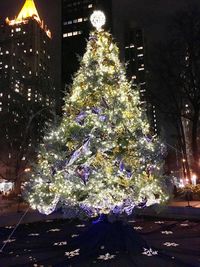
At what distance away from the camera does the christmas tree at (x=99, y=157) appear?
28.7 feet

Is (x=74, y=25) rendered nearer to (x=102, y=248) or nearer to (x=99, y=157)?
(x=99, y=157)

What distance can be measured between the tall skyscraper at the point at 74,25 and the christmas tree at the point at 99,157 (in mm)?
71396

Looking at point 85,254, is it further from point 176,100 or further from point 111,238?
point 176,100

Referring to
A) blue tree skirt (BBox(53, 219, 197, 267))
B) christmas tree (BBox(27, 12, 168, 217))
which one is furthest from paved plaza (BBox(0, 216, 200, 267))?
christmas tree (BBox(27, 12, 168, 217))

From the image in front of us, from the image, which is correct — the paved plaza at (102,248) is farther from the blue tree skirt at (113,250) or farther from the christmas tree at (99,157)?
the christmas tree at (99,157)

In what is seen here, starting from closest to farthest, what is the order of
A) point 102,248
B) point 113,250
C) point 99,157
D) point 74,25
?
point 113,250, point 102,248, point 99,157, point 74,25

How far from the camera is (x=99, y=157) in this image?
29.8 ft

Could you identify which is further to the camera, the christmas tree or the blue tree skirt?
the christmas tree

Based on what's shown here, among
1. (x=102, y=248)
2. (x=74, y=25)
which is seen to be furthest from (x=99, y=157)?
(x=74, y=25)

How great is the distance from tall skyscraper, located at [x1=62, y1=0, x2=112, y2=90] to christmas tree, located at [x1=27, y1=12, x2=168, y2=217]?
234 feet

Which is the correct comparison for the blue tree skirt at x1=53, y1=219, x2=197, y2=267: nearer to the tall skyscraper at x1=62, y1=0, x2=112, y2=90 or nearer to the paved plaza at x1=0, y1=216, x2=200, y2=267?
the paved plaza at x1=0, y1=216, x2=200, y2=267

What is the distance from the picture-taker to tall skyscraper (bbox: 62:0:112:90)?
3302 inches

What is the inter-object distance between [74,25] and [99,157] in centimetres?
8708

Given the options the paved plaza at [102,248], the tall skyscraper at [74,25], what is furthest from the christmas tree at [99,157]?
the tall skyscraper at [74,25]
